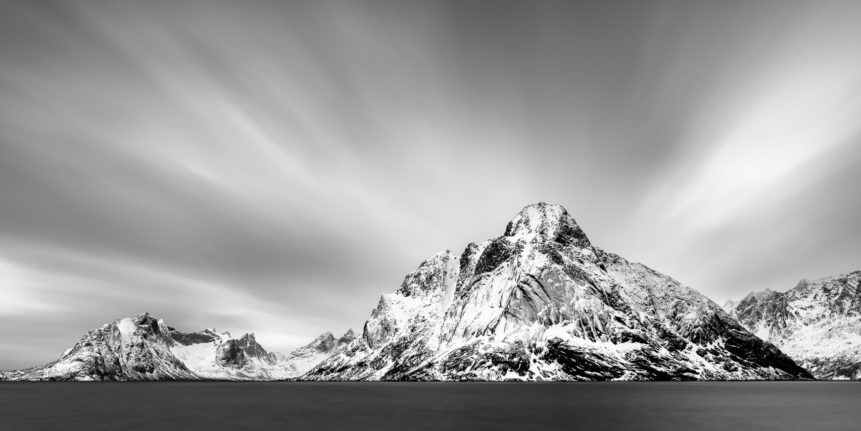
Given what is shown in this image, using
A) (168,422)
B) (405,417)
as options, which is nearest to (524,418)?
(405,417)

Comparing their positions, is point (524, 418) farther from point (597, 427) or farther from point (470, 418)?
point (597, 427)

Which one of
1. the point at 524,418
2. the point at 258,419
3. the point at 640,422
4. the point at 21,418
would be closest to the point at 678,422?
the point at 640,422

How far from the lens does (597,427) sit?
63.5 m

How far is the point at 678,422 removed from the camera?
71.9m

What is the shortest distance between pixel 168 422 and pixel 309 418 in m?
21.0

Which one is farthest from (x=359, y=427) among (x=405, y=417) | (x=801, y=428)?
(x=801, y=428)

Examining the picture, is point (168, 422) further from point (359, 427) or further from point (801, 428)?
point (801, 428)

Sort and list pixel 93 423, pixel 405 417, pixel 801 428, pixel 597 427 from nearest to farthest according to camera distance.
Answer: pixel 597 427 → pixel 801 428 → pixel 93 423 → pixel 405 417

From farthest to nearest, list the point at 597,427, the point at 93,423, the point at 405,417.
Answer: the point at 405,417 < the point at 93,423 < the point at 597,427

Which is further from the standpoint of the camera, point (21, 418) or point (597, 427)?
point (21, 418)

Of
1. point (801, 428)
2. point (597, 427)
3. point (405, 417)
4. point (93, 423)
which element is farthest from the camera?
point (405, 417)

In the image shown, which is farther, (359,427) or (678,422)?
(678,422)

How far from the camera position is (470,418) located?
247 feet

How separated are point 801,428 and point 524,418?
125 ft
